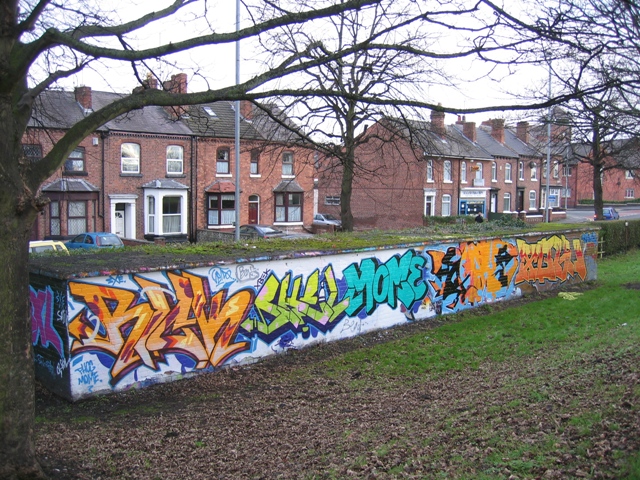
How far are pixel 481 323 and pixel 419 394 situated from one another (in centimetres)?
647

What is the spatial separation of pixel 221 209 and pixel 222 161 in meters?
3.10

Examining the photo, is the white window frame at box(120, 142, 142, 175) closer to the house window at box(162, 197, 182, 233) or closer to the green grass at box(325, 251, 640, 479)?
the house window at box(162, 197, 182, 233)

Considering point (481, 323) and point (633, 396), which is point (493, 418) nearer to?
point (633, 396)

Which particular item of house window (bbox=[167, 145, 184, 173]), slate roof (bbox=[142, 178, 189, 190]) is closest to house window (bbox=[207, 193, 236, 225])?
slate roof (bbox=[142, 178, 189, 190])

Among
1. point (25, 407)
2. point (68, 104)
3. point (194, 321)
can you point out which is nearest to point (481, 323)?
point (194, 321)

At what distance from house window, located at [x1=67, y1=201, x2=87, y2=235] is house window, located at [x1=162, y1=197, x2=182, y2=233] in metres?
4.53

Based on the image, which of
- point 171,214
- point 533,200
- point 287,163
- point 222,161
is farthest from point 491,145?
point 171,214

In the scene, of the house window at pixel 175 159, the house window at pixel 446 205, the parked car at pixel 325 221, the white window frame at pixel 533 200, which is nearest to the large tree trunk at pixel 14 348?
the house window at pixel 175 159

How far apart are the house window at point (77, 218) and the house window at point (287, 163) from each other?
13.6 m

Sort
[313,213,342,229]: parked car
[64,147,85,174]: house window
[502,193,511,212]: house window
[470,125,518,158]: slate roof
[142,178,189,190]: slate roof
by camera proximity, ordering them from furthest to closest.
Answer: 1. [502,193,511,212]: house window
2. [470,125,518,158]: slate roof
3. [313,213,342,229]: parked car
4. [142,178,189,190]: slate roof
5. [64,147,85,174]: house window

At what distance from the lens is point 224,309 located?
11.0 meters

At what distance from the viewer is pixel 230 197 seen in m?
37.1

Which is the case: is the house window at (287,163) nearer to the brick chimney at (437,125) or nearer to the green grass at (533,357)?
the brick chimney at (437,125)

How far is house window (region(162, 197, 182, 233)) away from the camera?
113 ft
